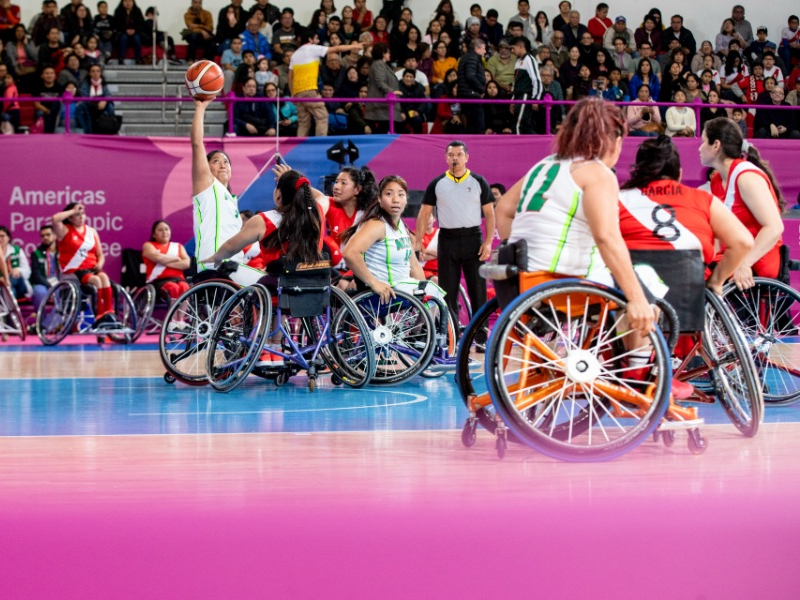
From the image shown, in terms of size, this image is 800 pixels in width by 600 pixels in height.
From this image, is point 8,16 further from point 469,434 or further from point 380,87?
point 469,434

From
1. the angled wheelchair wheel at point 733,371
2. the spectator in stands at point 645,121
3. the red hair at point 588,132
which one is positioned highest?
the spectator in stands at point 645,121

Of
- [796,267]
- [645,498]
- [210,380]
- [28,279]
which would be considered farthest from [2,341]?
[645,498]

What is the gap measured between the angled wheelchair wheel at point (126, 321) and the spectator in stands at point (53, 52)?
3931mm

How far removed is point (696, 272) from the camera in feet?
14.0

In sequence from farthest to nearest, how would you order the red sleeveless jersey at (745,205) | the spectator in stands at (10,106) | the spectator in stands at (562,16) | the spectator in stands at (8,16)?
the spectator in stands at (562,16) < the spectator in stands at (8,16) < the spectator in stands at (10,106) < the red sleeveless jersey at (745,205)

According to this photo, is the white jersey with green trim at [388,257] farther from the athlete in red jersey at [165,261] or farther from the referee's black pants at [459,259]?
the athlete in red jersey at [165,261]

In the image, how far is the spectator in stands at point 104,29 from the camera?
1474 cm

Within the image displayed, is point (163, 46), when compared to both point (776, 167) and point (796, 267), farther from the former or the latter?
point (796, 267)

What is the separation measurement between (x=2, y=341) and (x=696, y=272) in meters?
8.70

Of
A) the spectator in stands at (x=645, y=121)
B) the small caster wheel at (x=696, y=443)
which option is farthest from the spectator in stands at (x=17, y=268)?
the small caster wheel at (x=696, y=443)

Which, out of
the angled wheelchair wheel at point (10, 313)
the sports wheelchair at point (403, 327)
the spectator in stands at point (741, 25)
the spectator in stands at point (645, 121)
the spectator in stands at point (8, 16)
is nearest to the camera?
the sports wheelchair at point (403, 327)

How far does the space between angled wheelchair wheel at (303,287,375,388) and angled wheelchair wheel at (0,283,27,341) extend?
18.1ft

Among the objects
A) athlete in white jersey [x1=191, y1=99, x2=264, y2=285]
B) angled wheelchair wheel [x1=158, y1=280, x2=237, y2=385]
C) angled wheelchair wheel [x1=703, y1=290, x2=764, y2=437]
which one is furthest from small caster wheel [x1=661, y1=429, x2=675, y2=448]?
athlete in white jersey [x1=191, y1=99, x2=264, y2=285]

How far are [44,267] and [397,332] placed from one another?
6.04 meters
